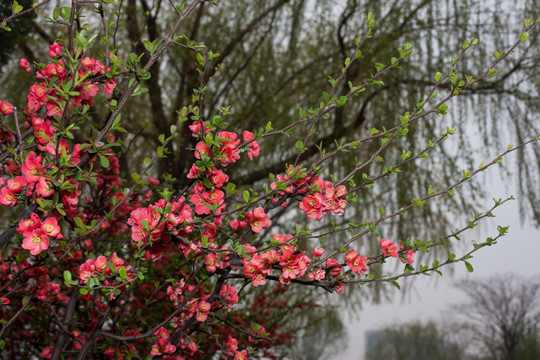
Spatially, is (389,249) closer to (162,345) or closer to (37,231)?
(162,345)

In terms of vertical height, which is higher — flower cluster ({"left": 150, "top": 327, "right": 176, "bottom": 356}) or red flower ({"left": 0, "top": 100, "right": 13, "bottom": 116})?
red flower ({"left": 0, "top": 100, "right": 13, "bottom": 116})

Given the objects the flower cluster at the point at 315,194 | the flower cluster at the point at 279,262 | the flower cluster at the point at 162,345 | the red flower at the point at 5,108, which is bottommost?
the flower cluster at the point at 162,345

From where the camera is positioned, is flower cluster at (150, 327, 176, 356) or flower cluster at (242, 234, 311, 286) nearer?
flower cluster at (242, 234, 311, 286)

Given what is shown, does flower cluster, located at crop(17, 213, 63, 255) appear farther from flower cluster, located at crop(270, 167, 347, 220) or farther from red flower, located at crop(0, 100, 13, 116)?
flower cluster, located at crop(270, 167, 347, 220)

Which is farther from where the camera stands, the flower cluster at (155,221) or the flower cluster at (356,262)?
the flower cluster at (356,262)

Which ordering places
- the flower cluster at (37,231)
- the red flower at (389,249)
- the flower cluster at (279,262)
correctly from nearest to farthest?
the flower cluster at (37,231) → the flower cluster at (279,262) → the red flower at (389,249)

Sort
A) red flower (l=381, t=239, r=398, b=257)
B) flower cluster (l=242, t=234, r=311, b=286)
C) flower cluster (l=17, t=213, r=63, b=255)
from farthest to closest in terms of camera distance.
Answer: red flower (l=381, t=239, r=398, b=257) → flower cluster (l=242, t=234, r=311, b=286) → flower cluster (l=17, t=213, r=63, b=255)

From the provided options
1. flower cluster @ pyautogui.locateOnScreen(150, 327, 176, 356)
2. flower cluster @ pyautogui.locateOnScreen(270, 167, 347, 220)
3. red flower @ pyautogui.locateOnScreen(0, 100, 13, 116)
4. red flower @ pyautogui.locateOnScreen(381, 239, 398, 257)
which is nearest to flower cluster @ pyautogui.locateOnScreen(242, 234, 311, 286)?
flower cluster @ pyautogui.locateOnScreen(270, 167, 347, 220)

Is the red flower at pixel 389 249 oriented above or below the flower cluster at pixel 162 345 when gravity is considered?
above

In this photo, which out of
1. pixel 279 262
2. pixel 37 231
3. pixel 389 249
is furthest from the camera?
pixel 389 249

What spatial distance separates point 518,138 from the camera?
10.1ft

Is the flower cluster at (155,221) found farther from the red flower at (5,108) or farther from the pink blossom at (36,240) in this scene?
the red flower at (5,108)

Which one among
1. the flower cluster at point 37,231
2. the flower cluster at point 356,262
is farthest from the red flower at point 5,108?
the flower cluster at point 356,262

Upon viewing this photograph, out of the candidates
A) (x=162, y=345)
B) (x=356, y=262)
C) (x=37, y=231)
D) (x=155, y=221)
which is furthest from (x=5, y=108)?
(x=356, y=262)
